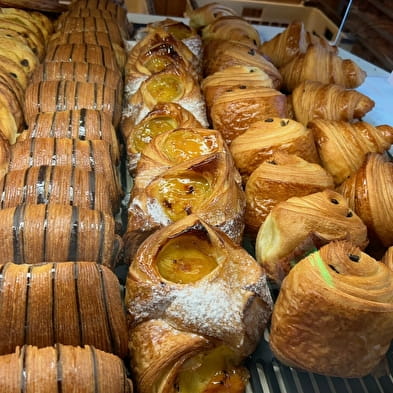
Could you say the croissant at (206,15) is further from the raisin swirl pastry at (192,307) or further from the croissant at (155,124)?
the raisin swirl pastry at (192,307)

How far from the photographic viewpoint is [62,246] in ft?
4.38

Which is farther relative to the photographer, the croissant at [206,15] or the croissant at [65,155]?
the croissant at [206,15]

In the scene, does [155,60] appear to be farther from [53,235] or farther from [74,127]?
[53,235]

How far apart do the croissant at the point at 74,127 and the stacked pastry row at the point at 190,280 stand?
243 mm

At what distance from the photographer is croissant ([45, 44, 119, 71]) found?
7.68 ft

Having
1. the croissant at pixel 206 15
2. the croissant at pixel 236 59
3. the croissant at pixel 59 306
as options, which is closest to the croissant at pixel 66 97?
the croissant at pixel 236 59

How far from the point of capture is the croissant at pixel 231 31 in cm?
284

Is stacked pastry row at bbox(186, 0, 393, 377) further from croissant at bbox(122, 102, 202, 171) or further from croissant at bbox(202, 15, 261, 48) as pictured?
croissant at bbox(122, 102, 202, 171)

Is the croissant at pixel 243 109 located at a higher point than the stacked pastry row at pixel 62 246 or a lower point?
higher

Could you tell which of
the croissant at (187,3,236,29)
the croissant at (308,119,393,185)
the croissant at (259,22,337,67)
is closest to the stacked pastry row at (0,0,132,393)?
the croissant at (308,119,393,185)

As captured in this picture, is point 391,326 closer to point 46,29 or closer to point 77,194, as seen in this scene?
point 77,194

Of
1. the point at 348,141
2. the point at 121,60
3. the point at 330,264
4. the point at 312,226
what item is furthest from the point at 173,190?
the point at 121,60

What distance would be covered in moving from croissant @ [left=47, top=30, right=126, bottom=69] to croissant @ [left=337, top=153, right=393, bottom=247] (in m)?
1.56

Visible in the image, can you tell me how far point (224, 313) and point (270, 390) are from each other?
302 millimetres
